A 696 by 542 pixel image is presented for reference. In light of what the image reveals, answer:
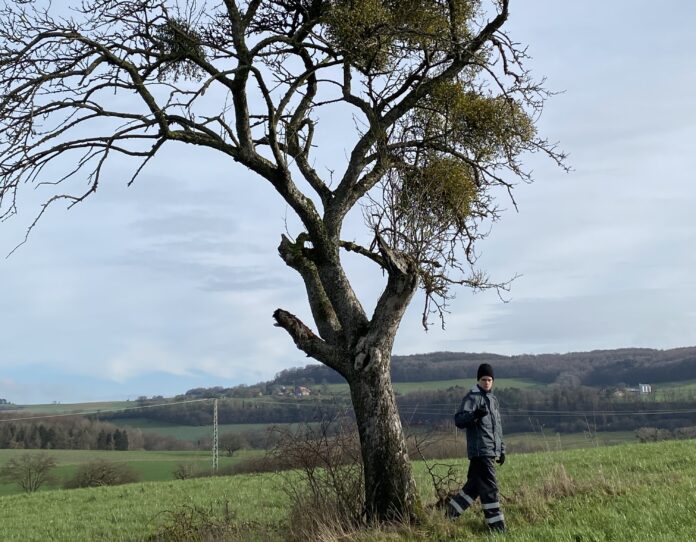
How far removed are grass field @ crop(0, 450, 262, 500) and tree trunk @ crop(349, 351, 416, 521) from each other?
729 inches

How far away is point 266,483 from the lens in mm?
17500

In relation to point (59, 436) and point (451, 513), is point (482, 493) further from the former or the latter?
point (59, 436)

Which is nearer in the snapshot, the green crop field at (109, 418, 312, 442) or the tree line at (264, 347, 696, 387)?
the green crop field at (109, 418, 312, 442)

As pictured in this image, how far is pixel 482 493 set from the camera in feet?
26.3

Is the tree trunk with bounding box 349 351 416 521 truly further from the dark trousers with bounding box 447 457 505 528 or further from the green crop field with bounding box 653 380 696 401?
the green crop field with bounding box 653 380 696 401

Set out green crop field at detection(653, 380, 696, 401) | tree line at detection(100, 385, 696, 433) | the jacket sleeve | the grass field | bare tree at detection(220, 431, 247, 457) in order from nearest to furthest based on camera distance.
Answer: the jacket sleeve → bare tree at detection(220, 431, 247, 457) → the grass field → tree line at detection(100, 385, 696, 433) → green crop field at detection(653, 380, 696, 401)

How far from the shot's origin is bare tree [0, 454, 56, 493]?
34.4 m

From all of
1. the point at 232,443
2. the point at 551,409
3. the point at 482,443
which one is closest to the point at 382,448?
the point at 482,443

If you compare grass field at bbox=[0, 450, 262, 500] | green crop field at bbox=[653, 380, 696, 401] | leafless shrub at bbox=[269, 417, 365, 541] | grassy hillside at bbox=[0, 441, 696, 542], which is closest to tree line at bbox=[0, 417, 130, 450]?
grass field at bbox=[0, 450, 262, 500]

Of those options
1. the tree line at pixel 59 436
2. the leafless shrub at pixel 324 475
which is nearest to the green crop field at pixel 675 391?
the tree line at pixel 59 436

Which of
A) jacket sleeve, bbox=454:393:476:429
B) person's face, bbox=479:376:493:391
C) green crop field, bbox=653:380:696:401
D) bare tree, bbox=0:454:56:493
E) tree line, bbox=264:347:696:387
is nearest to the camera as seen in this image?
jacket sleeve, bbox=454:393:476:429

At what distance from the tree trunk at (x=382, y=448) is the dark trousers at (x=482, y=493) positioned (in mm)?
524

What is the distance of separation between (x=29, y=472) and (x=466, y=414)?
32.4 m

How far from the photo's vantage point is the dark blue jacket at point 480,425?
26.5 feet
